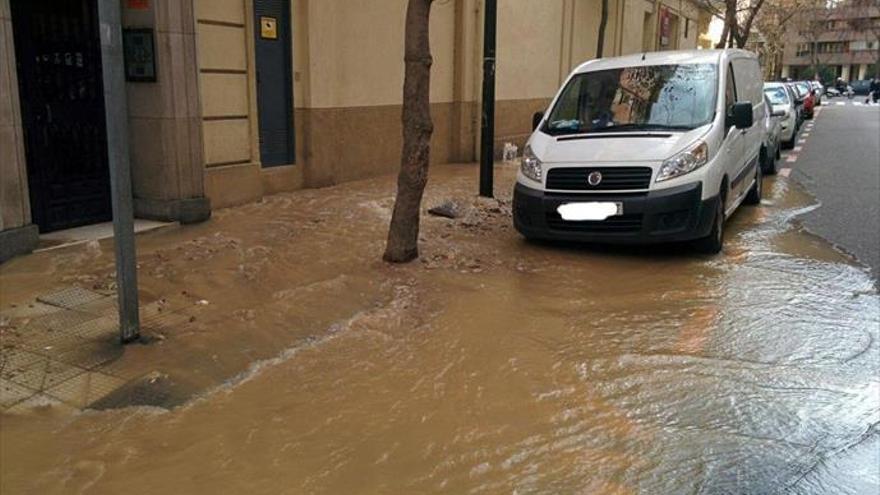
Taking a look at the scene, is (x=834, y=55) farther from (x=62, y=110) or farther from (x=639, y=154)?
(x=62, y=110)

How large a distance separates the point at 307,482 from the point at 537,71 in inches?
601

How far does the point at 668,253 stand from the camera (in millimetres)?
7574

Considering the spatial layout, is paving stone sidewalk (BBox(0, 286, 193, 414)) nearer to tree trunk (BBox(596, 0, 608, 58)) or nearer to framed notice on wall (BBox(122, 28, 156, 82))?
framed notice on wall (BBox(122, 28, 156, 82))

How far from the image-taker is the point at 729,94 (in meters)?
8.11

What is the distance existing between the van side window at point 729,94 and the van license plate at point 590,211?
173 cm

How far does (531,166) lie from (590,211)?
807 mm

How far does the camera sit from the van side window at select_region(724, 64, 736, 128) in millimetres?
7793

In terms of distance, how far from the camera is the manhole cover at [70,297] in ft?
18.0

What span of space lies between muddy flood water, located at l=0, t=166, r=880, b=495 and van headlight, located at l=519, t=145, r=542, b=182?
0.74m

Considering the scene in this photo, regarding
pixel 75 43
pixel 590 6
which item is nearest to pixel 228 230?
pixel 75 43

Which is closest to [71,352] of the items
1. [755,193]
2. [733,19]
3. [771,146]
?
[755,193]

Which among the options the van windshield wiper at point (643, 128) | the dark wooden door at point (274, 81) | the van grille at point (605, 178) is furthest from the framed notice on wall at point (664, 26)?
the van grille at point (605, 178)

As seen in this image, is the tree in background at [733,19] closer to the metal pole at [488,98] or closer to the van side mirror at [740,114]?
the metal pole at [488,98]

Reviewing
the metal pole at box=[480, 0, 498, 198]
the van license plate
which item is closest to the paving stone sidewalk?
the van license plate
